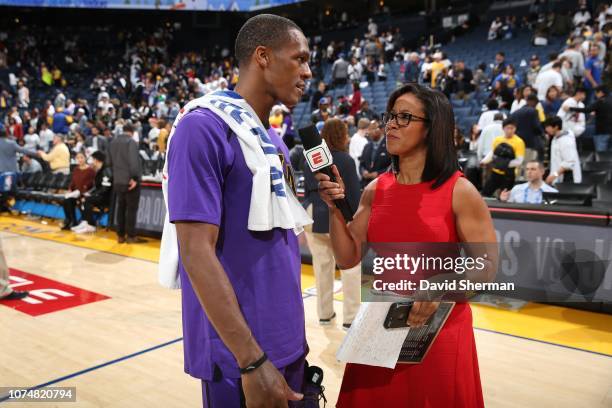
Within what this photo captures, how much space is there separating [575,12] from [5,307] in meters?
14.9

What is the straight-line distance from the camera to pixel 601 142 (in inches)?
317

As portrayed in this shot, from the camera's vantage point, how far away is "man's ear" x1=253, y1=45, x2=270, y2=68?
1429 mm

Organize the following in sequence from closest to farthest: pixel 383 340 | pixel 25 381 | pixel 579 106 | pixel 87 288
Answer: pixel 383 340 < pixel 25 381 < pixel 87 288 < pixel 579 106

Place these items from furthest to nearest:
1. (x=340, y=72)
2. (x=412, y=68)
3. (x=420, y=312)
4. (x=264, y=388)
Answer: (x=340, y=72), (x=412, y=68), (x=420, y=312), (x=264, y=388)

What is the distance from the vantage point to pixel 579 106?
7.79 meters

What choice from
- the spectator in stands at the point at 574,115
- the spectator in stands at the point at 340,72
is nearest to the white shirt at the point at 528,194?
the spectator in stands at the point at 574,115

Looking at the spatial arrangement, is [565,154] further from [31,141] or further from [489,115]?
[31,141]

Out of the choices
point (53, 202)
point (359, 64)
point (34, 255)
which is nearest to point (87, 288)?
point (34, 255)

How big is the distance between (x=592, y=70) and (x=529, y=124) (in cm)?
272

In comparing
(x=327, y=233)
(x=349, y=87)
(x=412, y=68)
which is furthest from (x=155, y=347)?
(x=349, y=87)

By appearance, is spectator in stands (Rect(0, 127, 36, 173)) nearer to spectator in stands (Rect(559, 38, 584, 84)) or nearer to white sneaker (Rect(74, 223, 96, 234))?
white sneaker (Rect(74, 223, 96, 234))

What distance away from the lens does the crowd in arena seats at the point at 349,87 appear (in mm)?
7965

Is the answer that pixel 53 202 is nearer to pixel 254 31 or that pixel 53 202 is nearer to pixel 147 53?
pixel 254 31

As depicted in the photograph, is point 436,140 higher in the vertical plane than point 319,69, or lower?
lower
